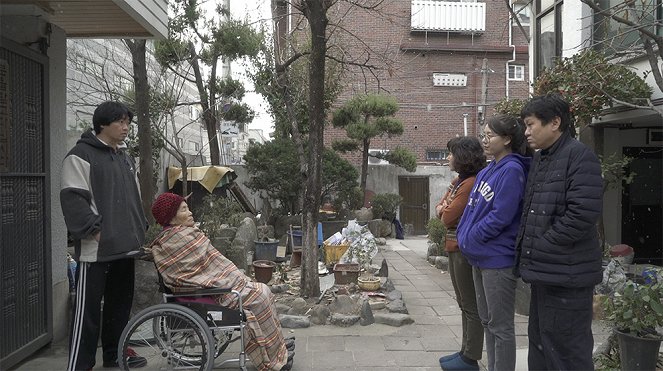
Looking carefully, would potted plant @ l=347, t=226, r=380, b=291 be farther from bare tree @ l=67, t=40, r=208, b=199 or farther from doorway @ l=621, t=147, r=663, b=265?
doorway @ l=621, t=147, r=663, b=265

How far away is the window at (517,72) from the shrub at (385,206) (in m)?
8.60

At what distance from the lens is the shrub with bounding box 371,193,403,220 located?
15.5 meters

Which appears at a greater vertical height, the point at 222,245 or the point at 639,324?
the point at 222,245

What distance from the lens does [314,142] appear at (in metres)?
6.16

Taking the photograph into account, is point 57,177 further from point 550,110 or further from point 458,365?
point 550,110

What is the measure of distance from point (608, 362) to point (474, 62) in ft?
58.7

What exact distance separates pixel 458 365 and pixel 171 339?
2.08 m

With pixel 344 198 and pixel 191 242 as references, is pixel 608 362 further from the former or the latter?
pixel 344 198

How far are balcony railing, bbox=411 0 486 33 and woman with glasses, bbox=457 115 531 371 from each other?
17305mm

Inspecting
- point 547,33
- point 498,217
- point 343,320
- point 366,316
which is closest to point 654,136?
point 547,33

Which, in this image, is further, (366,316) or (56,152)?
(366,316)

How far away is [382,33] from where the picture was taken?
2025 cm

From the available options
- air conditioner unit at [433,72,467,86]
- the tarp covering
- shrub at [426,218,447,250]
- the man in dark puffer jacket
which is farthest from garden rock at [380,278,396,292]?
air conditioner unit at [433,72,467,86]

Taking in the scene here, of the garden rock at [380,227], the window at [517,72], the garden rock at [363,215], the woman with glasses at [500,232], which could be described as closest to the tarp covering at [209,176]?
the garden rock at [363,215]
